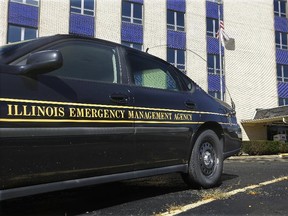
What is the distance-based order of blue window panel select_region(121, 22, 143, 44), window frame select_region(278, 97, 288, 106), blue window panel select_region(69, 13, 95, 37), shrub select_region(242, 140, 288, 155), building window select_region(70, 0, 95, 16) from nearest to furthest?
shrub select_region(242, 140, 288, 155), blue window panel select_region(69, 13, 95, 37), building window select_region(70, 0, 95, 16), blue window panel select_region(121, 22, 143, 44), window frame select_region(278, 97, 288, 106)

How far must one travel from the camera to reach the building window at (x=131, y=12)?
28.7m

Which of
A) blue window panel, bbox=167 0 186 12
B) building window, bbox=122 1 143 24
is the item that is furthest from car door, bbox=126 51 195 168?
blue window panel, bbox=167 0 186 12

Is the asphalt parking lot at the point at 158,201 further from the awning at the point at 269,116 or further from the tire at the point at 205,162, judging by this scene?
the awning at the point at 269,116

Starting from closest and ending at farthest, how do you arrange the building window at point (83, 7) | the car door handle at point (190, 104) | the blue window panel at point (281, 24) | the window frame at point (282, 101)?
the car door handle at point (190, 104), the building window at point (83, 7), the window frame at point (282, 101), the blue window panel at point (281, 24)

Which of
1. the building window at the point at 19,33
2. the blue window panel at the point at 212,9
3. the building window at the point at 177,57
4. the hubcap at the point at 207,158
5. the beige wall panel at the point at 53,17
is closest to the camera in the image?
the hubcap at the point at 207,158

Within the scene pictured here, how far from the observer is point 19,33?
24562 mm

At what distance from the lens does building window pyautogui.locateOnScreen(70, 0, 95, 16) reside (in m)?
26.6

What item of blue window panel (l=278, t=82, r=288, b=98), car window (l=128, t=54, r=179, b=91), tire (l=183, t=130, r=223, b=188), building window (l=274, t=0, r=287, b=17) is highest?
building window (l=274, t=0, r=287, b=17)

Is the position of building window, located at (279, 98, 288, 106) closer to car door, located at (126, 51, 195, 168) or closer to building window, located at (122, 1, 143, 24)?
building window, located at (122, 1, 143, 24)

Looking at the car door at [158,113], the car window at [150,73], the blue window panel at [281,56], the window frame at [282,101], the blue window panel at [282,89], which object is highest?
the blue window panel at [281,56]

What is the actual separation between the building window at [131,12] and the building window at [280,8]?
537 inches

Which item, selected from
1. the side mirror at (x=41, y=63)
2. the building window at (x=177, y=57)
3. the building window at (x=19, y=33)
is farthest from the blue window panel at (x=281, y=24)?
the side mirror at (x=41, y=63)

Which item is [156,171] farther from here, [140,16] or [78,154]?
[140,16]

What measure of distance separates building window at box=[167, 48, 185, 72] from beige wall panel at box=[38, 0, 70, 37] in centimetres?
783
